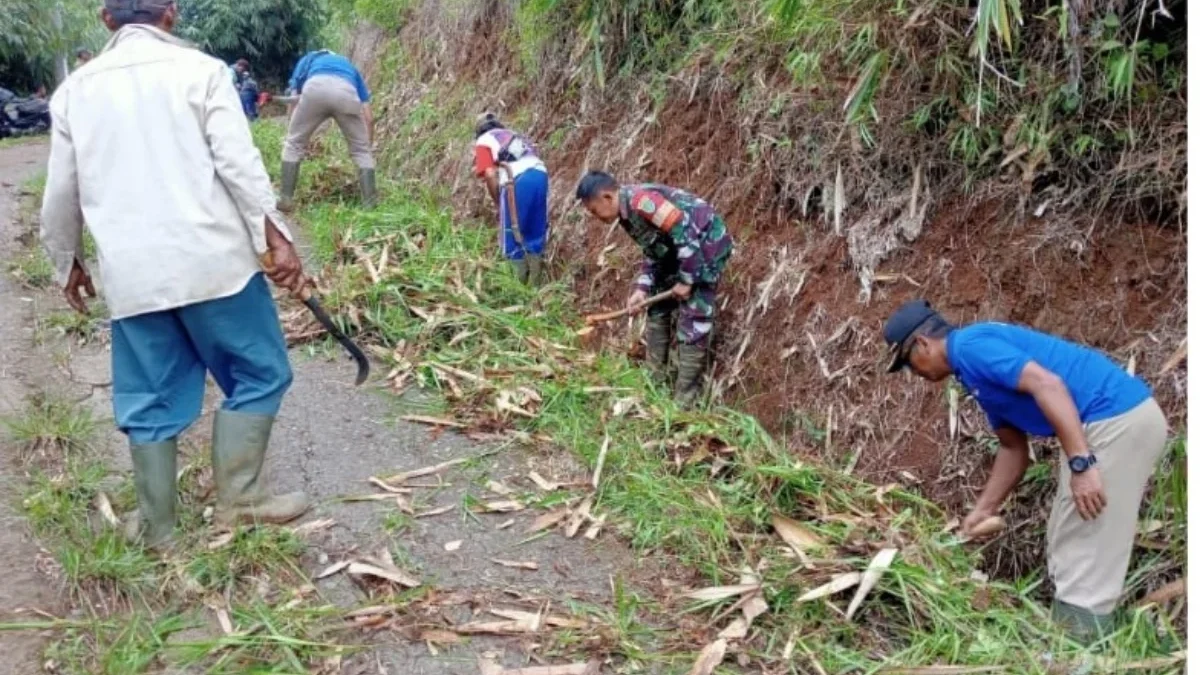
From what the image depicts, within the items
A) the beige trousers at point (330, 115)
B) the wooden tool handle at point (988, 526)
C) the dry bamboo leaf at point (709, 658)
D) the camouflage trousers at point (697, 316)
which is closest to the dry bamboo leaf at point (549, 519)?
the dry bamboo leaf at point (709, 658)

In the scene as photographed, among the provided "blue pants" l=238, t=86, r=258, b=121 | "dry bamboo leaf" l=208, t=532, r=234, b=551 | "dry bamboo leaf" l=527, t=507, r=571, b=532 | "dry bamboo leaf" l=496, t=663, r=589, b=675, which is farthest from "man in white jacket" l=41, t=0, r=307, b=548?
"blue pants" l=238, t=86, r=258, b=121

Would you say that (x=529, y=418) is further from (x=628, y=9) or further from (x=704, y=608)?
(x=628, y=9)

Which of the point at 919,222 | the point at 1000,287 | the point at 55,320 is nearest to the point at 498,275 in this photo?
the point at 55,320

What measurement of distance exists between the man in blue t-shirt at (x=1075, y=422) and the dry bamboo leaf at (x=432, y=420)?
7.53 feet

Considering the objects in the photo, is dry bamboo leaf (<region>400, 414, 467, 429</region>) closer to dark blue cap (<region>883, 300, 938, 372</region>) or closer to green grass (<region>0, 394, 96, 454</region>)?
green grass (<region>0, 394, 96, 454</region>)

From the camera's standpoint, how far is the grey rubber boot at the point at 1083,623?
350cm

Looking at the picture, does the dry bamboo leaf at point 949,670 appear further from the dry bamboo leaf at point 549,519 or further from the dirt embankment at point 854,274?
the dry bamboo leaf at point 549,519

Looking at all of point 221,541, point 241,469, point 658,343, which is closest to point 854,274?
point 658,343

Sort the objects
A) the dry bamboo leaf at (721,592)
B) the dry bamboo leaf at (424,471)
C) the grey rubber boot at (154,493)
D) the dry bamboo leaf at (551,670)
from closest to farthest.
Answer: the dry bamboo leaf at (551,670) → the dry bamboo leaf at (721,592) → the grey rubber boot at (154,493) → the dry bamboo leaf at (424,471)

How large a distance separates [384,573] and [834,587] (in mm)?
1530

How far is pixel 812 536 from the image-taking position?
3.98 m

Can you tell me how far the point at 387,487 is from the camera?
4.43 metres

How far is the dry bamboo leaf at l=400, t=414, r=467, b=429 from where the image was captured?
5132 millimetres

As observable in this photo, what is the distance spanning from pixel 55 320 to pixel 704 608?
468cm
